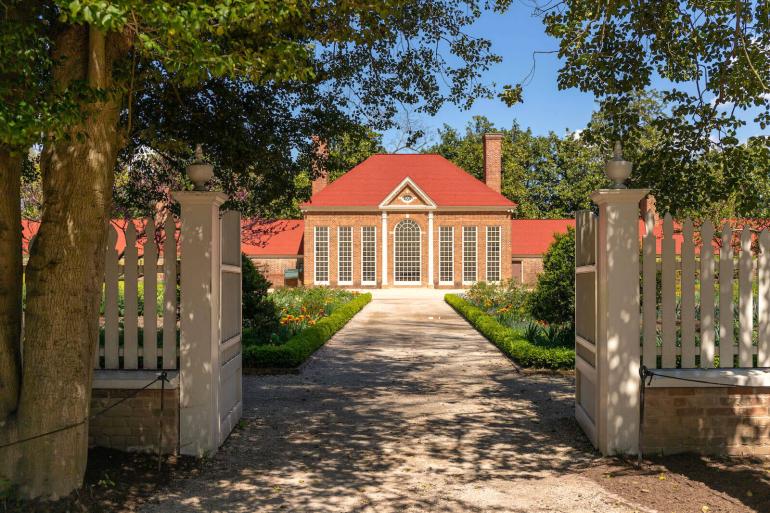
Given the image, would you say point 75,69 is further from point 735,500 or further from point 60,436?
point 735,500

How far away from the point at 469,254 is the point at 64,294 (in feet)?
127

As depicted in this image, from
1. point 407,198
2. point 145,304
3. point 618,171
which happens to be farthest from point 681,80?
point 407,198

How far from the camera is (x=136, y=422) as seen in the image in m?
5.94

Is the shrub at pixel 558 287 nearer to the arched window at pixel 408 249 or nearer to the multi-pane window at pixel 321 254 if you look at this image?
the arched window at pixel 408 249

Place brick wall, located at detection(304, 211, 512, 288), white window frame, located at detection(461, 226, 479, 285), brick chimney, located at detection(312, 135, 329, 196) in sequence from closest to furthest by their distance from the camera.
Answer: brick chimney, located at detection(312, 135, 329, 196) < white window frame, located at detection(461, 226, 479, 285) < brick wall, located at detection(304, 211, 512, 288)

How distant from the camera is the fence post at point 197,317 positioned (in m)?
5.89

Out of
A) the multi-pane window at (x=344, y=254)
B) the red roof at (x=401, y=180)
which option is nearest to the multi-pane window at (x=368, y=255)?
the multi-pane window at (x=344, y=254)

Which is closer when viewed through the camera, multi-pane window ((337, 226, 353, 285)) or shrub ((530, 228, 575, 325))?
shrub ((530, 228, 575, 325))

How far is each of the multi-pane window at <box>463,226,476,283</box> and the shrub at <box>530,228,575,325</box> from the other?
29.9 metres

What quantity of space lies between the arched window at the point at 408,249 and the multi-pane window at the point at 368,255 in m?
1.23

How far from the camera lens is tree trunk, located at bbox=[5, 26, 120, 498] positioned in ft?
15.5

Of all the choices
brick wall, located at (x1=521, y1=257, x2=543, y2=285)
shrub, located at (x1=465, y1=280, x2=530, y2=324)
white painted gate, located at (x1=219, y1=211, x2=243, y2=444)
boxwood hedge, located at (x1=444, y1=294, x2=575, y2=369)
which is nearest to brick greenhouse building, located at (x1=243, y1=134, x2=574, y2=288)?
brick wall, located at (x1=521, y1=257, x2=543, y2=285)

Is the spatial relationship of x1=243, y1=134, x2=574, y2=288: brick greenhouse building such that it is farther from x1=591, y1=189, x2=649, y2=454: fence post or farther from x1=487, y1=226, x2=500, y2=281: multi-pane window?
x1=591, y1=189, x2=649, y2=454: fence post

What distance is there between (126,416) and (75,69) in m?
2.84
